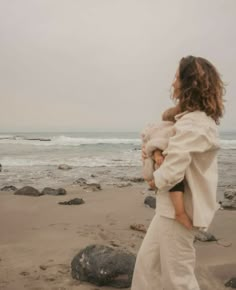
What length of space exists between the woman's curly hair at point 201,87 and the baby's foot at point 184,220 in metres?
0.63

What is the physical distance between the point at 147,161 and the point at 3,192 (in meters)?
8.52

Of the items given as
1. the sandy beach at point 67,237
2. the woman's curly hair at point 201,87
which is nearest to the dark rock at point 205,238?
the sandy beach at point 67,237

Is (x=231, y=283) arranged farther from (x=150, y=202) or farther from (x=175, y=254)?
(x=150, y=202)

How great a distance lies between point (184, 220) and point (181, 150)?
44 centimetres

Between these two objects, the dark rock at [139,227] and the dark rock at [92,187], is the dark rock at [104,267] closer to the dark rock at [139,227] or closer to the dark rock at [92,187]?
the dark rock at [139,227]

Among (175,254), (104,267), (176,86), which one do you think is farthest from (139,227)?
(176,86)

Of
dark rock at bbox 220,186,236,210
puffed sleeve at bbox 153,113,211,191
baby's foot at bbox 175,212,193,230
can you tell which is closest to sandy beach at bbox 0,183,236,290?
dark rock at bbox 220,186,236,210

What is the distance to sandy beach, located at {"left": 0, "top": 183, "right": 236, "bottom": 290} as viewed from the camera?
4191 mm

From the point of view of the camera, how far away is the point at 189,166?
241 centimetres

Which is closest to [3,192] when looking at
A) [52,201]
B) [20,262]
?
[52,201]

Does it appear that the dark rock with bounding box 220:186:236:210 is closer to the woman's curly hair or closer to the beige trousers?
the beige trousers

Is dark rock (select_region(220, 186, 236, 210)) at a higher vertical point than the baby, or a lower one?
lower

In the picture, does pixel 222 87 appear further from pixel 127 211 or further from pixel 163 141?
pixel 127 211

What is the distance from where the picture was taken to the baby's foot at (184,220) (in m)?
2.41
